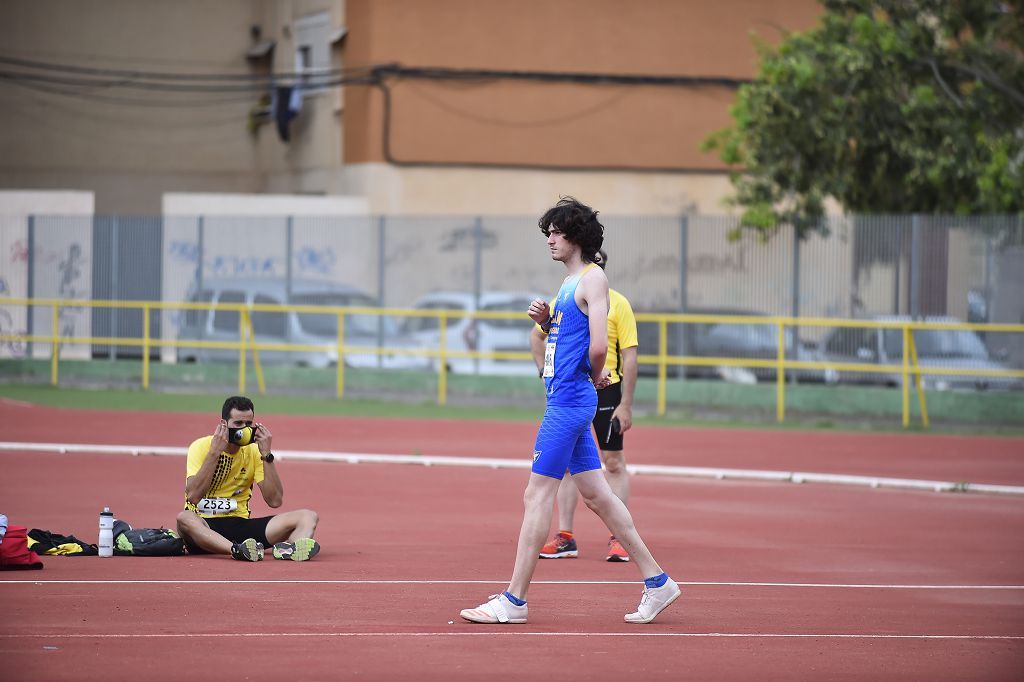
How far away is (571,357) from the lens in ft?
27.9

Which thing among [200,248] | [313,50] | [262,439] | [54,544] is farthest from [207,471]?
[313,50]

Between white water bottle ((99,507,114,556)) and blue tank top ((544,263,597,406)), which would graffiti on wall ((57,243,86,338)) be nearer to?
white water bottle ((99,507,114,556))

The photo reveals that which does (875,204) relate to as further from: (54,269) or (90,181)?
(90,181)

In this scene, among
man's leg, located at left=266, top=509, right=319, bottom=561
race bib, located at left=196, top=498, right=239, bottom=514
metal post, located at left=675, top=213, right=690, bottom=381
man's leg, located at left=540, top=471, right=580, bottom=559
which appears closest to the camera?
race bib, located at left=196, top=498, right=239, bottom=514

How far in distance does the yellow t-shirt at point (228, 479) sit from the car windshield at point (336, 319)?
17.1 meters

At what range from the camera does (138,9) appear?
135 feet

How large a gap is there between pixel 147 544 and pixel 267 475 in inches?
36.2

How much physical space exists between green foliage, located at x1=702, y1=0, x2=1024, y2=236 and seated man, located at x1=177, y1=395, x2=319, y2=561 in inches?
667

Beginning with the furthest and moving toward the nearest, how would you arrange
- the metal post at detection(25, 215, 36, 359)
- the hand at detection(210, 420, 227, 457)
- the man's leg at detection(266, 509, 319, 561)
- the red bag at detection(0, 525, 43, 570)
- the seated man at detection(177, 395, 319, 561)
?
the metal post at detection(25, 215, 36, 359) → the man's leg at detection(266, 509, 319, 561) → the seated man at detection(177, 395, 319, 561) → the hand at detection(210, 420, 227, 457) → the red bag at detection(0, 525, 43, 570)

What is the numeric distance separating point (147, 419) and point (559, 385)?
15.5m

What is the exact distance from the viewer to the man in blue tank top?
27.7 feet

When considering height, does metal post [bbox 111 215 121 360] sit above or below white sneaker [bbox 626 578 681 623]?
above

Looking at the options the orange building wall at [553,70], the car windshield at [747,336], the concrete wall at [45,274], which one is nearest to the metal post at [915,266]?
the car windshield at [747,336]

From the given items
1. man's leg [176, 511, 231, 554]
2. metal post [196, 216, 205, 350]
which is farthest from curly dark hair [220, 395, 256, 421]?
metal post [196, 216, 205, 350]
